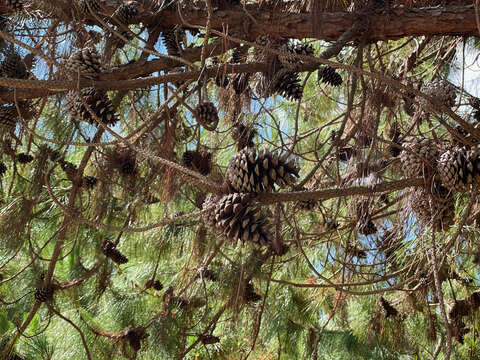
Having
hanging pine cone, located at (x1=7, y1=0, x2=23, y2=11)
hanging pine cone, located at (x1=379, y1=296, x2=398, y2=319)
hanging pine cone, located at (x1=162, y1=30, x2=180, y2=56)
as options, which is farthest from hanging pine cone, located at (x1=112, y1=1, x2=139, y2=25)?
hanging pine cone, located at (x1=379, y1=296, x2=398, y2=319)

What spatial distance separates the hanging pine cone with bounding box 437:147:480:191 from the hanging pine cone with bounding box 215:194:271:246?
465 millimetres

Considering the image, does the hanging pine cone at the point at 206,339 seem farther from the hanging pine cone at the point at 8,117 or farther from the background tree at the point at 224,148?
the hanging pine cone at the point at 8,117

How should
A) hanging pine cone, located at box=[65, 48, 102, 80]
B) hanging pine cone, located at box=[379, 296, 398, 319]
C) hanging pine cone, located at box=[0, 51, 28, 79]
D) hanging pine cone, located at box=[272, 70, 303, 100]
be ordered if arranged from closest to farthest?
hanging pine cone, located at box=[65, 48, 102, 80] → hanging pine cone, located at box=[272, 70, 303, 100] → hanging pine cone, located at box=[0, 51, 28, 79] → hanging pine cone, located at box=[379, 296, 398, 319]

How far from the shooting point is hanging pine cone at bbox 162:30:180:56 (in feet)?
6.66

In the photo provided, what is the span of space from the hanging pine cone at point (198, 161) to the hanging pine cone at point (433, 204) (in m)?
0.71

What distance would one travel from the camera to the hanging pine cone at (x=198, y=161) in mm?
1992

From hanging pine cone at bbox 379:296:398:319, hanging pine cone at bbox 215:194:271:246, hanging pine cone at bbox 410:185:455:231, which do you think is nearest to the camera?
hanging pine cone at bbox 215:194:271:246

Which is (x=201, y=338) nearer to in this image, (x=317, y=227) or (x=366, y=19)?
(x=317, y=227)

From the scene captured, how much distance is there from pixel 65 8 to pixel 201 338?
1138mm

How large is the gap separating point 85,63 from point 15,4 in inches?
15.0

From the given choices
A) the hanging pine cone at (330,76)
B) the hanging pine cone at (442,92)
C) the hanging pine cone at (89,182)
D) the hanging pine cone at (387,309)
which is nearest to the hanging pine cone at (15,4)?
the hanging pine cone at (89,182)

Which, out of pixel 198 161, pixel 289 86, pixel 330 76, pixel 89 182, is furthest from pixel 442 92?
pixel 89 182

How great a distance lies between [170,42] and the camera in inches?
80.9

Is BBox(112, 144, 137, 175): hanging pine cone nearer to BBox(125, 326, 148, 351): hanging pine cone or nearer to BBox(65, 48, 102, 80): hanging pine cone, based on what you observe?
BBox(65, 48, 102, 80): hanging pine cone
